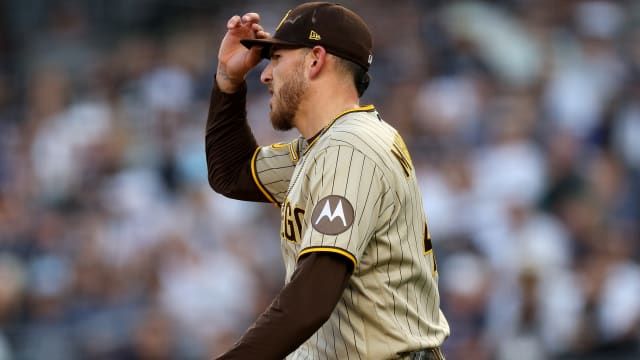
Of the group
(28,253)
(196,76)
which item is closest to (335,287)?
(28,253)

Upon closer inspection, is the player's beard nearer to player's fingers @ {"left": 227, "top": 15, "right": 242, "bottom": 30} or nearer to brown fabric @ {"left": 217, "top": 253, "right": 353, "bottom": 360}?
player's fingers @ {"left": 227, "top": 15, "right": 242, "bottom": 30}

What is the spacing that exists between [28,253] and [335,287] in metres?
6.50

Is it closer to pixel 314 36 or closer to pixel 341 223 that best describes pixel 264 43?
pixel 314 36

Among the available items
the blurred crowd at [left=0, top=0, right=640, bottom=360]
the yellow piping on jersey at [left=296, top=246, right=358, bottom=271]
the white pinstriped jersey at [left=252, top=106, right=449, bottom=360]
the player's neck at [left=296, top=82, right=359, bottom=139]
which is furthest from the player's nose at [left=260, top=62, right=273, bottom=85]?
the blurred crowd at [left=0, top=0, right=640, bottom=360]

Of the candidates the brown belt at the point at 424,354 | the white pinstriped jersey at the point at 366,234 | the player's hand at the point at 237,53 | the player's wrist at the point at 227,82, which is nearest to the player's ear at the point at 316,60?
the white pinstriped jersey at the point at 366,234

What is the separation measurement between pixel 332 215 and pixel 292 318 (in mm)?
326

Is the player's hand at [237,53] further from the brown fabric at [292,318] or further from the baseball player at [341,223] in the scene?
the brown fabric at [292,318]

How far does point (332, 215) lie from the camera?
3420 mm

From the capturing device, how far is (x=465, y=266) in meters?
8.46

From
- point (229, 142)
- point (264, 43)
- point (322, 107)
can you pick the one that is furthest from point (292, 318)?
point (229, 142)

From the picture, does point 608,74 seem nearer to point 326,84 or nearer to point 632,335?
point 632,335

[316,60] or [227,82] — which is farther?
[227,82]

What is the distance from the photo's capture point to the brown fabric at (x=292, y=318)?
333 centimetres

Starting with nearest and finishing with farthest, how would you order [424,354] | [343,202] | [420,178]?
[343,202], [424,354], [420,178]
